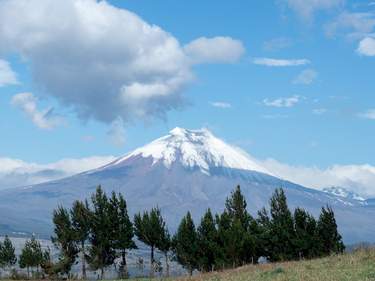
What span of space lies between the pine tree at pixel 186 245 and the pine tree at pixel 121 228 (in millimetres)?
6429

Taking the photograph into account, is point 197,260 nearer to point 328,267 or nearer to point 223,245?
point 223,245

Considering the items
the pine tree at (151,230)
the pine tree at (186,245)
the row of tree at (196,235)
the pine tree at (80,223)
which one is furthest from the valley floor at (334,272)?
the pine tree at (80,223)

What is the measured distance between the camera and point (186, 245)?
84.9 meters

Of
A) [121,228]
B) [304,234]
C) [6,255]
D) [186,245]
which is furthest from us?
[6,255]

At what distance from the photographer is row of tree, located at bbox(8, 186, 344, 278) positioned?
263 feet

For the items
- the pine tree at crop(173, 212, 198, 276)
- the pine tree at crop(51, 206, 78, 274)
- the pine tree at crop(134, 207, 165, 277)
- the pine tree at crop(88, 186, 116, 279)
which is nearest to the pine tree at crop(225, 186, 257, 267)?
the pine tree at crop(173, 212, 198, 276)

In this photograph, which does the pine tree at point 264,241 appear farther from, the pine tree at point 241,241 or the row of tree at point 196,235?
the pine tree at point 241,241

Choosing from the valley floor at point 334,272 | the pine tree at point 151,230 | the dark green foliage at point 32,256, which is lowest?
the valley floor at point 334,272

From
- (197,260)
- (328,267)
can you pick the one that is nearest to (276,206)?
(197,260)

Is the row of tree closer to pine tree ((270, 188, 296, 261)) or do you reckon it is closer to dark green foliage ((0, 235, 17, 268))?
pine tree ((270, 188, 296, 261))

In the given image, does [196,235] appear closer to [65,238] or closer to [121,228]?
[121,228]

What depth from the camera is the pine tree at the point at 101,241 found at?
83.7m


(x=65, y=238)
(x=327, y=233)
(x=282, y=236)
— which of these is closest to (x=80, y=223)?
(x=65, y=238)

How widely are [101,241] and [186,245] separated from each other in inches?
485
